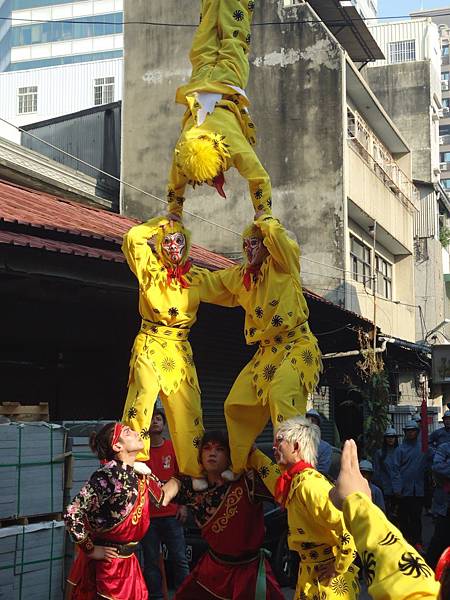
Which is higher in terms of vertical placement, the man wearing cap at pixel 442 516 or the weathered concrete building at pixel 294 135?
the weathered concrete building at pixel 294 135

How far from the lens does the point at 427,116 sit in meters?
27.9

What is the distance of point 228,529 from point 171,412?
0.92 meters

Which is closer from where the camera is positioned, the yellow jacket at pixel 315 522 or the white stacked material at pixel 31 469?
the yellow jacket at pixel 315 522

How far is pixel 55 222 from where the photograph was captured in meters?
10.0

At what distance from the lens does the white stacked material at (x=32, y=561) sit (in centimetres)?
680

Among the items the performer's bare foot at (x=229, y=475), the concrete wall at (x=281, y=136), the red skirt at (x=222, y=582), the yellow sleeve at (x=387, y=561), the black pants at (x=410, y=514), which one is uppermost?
the concrete wall at (x=281, y=136)

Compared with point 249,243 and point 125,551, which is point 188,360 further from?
point 125,551

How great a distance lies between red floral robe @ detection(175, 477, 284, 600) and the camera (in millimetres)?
5289

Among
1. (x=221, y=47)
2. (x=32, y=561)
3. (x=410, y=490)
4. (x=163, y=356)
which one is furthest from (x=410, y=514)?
(x=221, y=47)

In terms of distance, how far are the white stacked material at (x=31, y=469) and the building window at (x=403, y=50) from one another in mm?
38606

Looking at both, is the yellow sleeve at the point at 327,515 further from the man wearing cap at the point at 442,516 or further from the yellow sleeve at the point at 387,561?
the man wearing cap at the point at 442,516

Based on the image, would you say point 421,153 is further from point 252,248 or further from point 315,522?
point 315,522

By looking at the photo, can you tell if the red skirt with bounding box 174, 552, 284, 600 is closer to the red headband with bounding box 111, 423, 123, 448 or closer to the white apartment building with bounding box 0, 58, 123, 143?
the red headband with bounding box 111, 423, 123, 448

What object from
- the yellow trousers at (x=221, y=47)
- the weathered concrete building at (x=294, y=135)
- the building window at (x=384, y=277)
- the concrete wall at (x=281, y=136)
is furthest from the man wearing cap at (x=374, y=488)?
the building window at (x=384, y=277)
